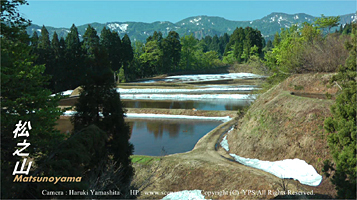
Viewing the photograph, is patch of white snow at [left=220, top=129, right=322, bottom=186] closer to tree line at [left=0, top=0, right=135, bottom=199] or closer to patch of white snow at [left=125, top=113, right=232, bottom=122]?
tree line at [left=0, top=0, right=135, bottom=199]

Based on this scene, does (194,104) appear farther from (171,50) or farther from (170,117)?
(171,50)

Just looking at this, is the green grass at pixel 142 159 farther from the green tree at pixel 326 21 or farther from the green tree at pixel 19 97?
the green tree at pixel 326 21

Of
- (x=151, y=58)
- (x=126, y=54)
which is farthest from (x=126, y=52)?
(x=151, y=58)

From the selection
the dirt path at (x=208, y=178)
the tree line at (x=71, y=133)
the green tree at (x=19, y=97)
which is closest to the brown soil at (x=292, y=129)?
the dirt path at (x=208, y=178)

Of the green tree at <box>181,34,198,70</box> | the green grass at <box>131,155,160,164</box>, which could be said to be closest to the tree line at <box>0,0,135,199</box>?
the green grass at <box>131,155,160,164</box>

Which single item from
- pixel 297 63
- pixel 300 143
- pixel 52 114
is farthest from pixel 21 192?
pixel 297 63

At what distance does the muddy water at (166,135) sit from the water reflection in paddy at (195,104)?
6.24 metres

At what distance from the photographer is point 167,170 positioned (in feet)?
43.9

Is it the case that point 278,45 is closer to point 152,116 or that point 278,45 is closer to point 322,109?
point 152,116

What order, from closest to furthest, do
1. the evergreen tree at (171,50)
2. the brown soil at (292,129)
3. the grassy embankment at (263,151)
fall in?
the grassy embankment at (263,151)
the brown soil at (292,129)
the evergreen tree at (171,50)

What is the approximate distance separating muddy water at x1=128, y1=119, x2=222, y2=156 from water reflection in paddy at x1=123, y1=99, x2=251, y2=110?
6244mm

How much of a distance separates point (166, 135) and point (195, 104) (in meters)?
13.0

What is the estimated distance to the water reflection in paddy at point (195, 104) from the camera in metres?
31.7

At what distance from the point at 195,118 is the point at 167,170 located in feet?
44.6
